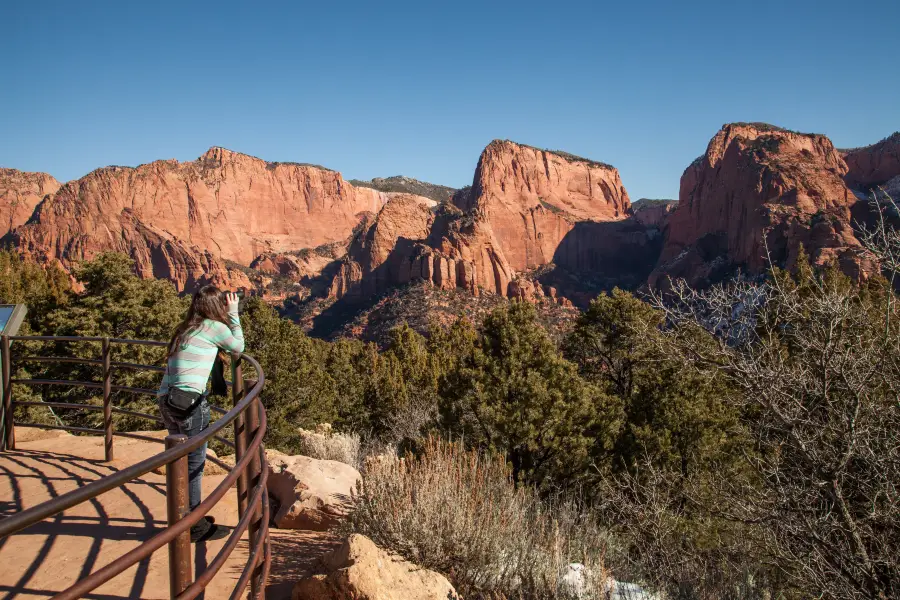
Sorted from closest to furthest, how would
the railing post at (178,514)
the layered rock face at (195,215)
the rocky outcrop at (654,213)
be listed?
the railing post at (178,514) → the layered rock face at (195,215) → the rocky outcrop at (654,213)

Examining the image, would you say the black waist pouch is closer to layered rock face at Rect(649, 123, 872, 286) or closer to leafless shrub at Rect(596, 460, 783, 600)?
leafless shrub at Rect(596, 460, 783, 600)

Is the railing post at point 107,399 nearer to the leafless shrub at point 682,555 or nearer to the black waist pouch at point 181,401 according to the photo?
the black waist pouch at point 181,401

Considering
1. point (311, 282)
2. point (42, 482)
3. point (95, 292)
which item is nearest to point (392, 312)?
point (311, 282)

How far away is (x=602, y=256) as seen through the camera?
119125 millimetres

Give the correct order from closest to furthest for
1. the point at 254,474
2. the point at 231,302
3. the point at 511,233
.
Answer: the point at 254,474 < the point at 231,302 < the point at 511,233

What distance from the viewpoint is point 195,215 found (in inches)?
4902

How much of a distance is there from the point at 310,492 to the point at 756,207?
302ft

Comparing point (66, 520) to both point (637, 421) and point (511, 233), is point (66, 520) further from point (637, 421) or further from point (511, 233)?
point (511, 233)

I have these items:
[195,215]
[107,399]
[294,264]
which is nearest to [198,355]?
[107,399]

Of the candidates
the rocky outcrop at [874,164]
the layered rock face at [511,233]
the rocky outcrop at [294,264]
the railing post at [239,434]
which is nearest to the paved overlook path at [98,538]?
the railing post at [239,434]

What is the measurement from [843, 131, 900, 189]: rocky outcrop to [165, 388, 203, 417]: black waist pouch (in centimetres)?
11127

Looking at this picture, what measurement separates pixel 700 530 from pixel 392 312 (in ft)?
224

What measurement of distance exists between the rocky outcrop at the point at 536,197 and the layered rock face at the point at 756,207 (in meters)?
27.8

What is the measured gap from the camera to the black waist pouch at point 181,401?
11.4ft
